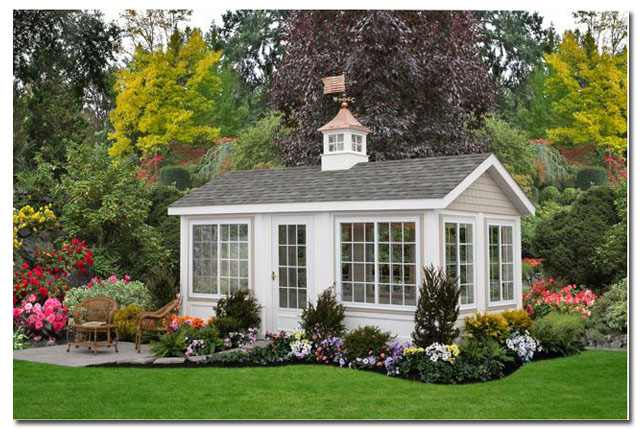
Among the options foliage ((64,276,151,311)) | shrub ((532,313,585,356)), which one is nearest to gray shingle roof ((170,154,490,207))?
foliage ((64,276,151,311))

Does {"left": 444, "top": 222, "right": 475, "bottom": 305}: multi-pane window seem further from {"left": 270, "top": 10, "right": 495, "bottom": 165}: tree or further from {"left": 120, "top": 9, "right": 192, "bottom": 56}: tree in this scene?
{"left": 120, "top": 9, "right": 192, "bottom": 56}: tree

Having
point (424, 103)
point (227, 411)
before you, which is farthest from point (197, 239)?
point (424, 103)

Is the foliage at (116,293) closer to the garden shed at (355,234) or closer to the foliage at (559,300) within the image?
the garden shed at (355,234)

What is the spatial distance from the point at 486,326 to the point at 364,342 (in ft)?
5.66

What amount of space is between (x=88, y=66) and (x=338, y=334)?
6.88 metres

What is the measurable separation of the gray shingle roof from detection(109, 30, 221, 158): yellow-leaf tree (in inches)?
244

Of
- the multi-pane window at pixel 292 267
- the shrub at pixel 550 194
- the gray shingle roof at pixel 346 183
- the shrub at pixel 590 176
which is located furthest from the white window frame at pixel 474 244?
the shrub at pixel 550 194

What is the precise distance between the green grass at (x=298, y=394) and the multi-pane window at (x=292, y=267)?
1738 millimetres

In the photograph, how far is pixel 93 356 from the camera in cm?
960

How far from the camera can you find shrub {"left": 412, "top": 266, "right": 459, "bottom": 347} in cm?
877

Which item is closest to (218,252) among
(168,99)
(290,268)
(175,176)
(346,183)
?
(290,268)

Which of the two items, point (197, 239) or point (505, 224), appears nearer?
point (505, 224)
